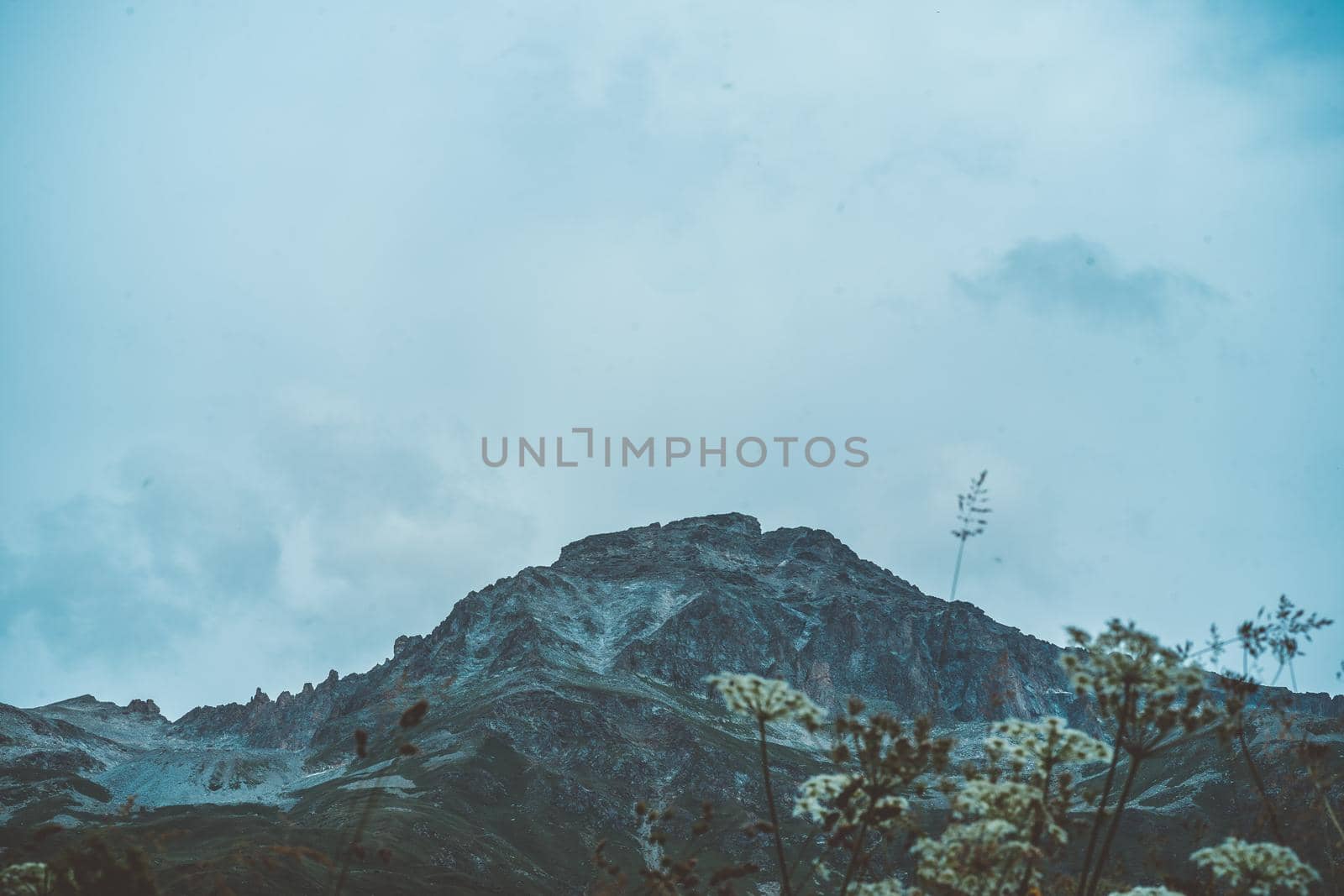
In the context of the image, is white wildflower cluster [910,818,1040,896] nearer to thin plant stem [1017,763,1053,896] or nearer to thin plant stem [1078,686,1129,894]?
thin plant stem [1017,763,1053,896]

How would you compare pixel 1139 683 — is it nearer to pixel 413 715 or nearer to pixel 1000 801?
pixel 1000 801

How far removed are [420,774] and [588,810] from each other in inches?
1385

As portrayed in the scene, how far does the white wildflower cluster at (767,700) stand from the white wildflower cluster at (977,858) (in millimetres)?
1916

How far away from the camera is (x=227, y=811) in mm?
174750

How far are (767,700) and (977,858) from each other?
2968 mm

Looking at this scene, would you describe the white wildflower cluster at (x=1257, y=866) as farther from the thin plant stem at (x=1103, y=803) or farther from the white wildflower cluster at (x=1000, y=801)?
the white wildflower cluster at (x=1000, y=801)

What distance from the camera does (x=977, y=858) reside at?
33.0 feet

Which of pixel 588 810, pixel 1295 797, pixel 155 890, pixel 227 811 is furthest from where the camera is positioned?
pixel 588 810

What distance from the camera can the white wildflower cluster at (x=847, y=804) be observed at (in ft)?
33.2

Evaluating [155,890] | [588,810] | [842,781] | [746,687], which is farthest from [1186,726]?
[588,810]

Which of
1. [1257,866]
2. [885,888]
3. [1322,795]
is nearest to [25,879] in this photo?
[885,888]

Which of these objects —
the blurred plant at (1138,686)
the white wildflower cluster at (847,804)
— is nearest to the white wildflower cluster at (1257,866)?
the blurred plant at (1138,686)

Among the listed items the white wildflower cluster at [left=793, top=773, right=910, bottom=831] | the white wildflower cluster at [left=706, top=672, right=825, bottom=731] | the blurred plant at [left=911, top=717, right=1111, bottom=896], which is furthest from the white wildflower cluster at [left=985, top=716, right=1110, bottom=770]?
the white wildflower cluster at [left=706, top=672, right=825, bottom=731]

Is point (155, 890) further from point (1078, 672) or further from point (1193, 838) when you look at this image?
point (1193, 838)
